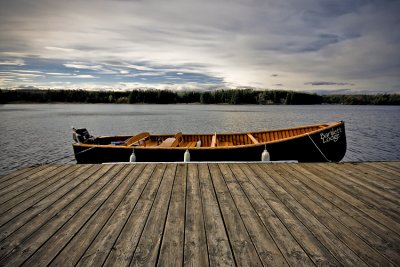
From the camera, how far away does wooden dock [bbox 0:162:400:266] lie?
7.59 ft

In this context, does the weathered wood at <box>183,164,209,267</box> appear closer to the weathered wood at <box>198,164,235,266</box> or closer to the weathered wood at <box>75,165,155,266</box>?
the weathered wood at <box>198,164,235,266</box>

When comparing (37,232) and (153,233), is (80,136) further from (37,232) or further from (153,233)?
(153,233)

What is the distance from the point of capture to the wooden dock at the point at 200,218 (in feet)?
7.59

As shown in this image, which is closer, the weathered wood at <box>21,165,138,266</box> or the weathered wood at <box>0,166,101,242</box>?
the weathered wood at <box>21,165,138,266</box>

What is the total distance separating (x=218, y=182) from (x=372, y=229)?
2.44m

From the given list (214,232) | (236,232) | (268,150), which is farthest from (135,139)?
(236,232)

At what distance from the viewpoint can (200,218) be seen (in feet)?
10.00

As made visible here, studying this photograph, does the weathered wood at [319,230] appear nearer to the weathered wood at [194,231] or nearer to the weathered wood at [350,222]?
the weathered wood at [350,222]

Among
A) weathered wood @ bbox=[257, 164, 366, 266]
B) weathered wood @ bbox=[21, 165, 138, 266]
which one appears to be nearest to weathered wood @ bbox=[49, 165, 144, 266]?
weathered wood @ bbox=[21, 165, 138, 266]

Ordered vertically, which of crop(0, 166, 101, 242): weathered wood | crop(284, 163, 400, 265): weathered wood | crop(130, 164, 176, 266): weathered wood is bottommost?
crop(0, 166, 101, 242): weathered wood

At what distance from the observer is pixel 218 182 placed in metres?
4.43

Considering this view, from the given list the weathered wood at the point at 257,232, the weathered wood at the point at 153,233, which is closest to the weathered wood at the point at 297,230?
the weathered wood at the point at 257,232

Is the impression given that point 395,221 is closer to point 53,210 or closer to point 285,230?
point 285,230

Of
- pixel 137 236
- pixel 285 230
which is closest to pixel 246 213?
pixel 285 230
